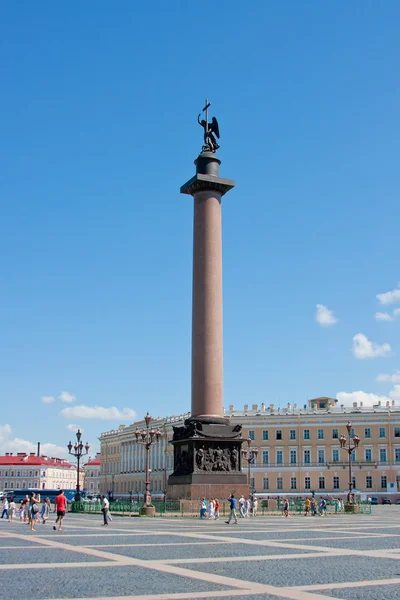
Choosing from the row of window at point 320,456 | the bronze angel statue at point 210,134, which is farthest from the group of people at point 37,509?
the row of window at point 320,456

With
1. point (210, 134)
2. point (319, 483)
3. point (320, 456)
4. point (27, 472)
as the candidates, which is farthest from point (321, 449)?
point (27, 472)

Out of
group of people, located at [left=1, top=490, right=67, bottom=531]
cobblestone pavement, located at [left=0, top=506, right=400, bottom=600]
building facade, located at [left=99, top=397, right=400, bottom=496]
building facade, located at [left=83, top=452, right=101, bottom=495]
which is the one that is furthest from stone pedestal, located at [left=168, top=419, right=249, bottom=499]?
building facade, located at [left=83, top=452, right=101, bottom=495]

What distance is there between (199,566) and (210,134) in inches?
1232

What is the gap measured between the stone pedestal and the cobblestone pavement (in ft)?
39.7

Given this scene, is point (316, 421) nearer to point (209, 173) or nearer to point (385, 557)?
point (209, 173)

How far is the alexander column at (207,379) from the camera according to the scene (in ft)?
119

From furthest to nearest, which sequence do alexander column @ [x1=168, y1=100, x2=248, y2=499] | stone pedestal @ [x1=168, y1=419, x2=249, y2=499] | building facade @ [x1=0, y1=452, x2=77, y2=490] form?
building facade @ [x1=0, y1=452, x2=77, y2=490] < alexander column @ [x1=168, y1=100, x2=248, y2=499] < stone pedestal @ [x1=168, y1=419, x2=249, y2=499]

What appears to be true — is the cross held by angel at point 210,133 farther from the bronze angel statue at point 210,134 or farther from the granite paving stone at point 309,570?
the granite paving stone at point 309,570

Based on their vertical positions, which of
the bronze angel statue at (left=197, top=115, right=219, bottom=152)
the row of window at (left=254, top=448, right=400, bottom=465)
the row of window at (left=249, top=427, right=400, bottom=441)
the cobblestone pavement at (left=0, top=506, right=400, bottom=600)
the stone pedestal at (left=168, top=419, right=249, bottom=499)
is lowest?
the cobblestone pavement at (left=0, top=506, right=400, bottom=600)

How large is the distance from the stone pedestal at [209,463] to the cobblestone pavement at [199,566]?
12.1 m

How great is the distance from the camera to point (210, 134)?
42719 mm

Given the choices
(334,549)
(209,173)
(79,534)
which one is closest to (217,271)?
(209,173)

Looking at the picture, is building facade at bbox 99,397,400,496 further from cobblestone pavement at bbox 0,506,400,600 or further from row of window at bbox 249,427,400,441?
cobblestone pavement at bbox 0,506,400,600

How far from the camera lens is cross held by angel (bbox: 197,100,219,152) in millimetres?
42531
